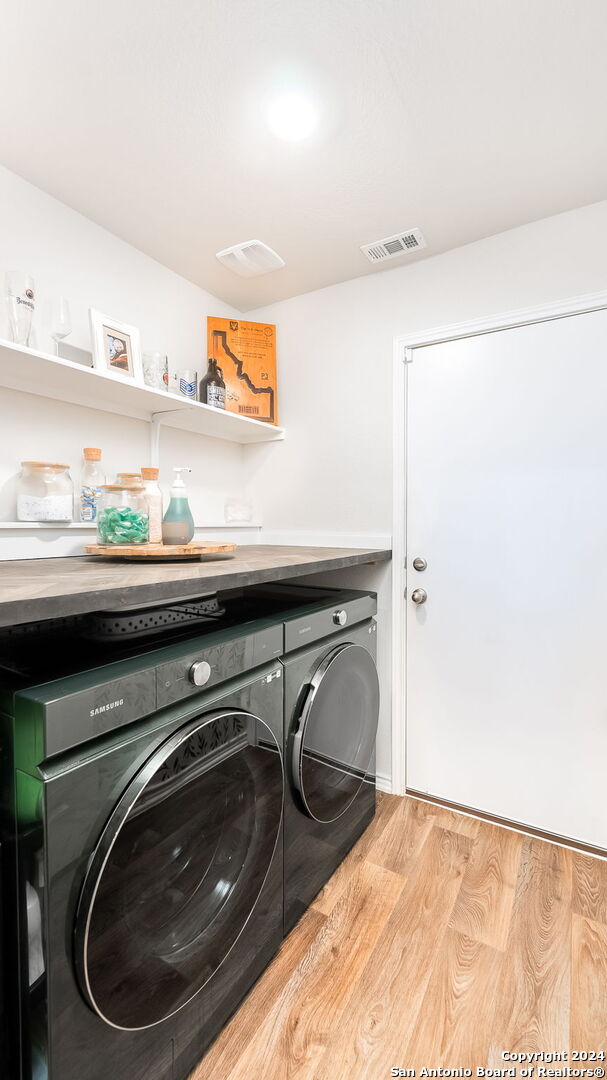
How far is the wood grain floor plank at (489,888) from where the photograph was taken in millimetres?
1371

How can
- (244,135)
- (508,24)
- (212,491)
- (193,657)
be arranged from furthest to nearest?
(212,491)
(244,135)
(508,24)
(193,657)

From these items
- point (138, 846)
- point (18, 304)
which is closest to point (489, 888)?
point (138, 846)

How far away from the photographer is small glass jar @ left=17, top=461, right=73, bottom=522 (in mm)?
1474

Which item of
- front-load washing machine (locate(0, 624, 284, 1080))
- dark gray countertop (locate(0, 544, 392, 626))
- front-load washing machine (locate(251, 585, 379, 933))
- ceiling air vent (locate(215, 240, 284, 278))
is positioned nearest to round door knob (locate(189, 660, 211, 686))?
front-load washing machine (locate(0, 624, 284, 1080))

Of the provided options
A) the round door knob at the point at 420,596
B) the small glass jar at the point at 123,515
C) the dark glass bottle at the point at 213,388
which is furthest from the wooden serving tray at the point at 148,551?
the round door knob at the point at 420,596

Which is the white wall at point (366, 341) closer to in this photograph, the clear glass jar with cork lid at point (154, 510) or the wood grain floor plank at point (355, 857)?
the clear glass jar with cork lid at point (154, 510)

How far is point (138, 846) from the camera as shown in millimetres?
809

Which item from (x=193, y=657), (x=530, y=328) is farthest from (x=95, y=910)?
(x=530, y=328)

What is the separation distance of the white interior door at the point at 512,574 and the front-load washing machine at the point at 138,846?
40.8 inches

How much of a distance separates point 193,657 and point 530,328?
1698 mm

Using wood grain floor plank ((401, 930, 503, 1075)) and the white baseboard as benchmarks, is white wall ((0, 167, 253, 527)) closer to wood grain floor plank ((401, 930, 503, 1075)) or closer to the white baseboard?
the white baseboard

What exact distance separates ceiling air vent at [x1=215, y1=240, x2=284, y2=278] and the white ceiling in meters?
0.04

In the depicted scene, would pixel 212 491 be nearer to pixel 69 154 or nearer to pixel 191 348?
pixel 191 348

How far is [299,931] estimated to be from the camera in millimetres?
1357
